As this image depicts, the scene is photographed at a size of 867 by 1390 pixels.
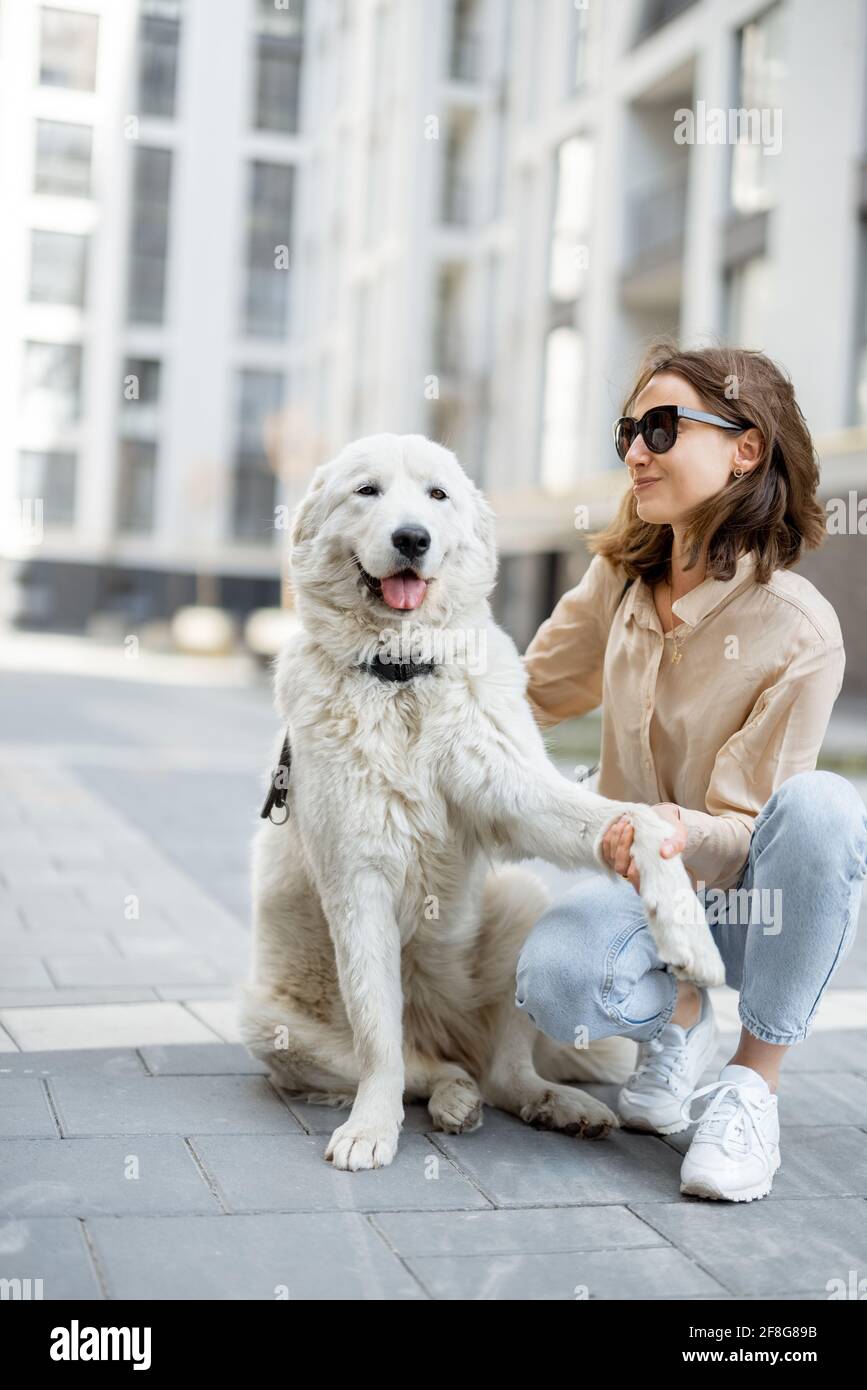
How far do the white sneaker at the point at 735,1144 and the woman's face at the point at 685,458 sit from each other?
4.02ft

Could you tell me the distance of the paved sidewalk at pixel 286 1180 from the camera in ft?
7.75

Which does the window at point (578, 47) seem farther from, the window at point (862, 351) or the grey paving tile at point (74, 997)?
the grey paving tile at point (74, 997)

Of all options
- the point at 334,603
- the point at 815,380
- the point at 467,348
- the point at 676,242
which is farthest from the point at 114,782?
the point at 467,348

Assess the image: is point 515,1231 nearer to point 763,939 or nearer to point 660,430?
point 763,939

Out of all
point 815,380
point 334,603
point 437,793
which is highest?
point 815,380

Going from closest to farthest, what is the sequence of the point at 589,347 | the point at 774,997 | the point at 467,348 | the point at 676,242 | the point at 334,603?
1. the point at 774,997
2. the point at 334,603
3. the point at 676,242
4. the point at 589,347
5. the point at 467,348

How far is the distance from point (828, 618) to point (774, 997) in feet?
2.68

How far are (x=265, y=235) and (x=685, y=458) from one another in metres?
39.4

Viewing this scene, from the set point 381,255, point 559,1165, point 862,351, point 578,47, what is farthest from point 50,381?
point 559,1165

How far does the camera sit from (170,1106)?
10.5 feet

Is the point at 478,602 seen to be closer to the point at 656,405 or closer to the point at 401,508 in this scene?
the point at 401,508

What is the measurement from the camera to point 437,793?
9.86ft

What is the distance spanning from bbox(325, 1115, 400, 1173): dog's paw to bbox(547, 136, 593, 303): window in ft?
73.7

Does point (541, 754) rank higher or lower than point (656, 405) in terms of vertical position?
lower
